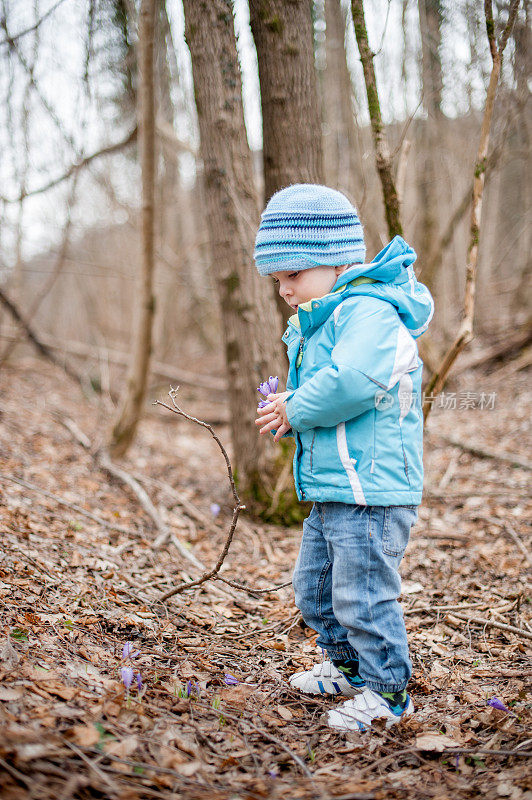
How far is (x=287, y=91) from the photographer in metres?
3.74

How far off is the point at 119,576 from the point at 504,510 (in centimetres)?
286

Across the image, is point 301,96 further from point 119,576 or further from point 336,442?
point 119,576

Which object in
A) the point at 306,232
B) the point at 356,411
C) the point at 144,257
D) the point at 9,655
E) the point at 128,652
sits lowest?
the point at 128,652

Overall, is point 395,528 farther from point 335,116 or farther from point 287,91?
point 335,116

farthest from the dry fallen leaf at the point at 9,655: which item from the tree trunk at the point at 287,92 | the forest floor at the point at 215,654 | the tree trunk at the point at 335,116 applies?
the tree trunk at the point at 335,116

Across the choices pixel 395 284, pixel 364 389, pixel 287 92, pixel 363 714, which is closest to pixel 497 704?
pixel 363 714

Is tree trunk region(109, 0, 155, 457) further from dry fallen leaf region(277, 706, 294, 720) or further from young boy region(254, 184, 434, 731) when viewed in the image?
dry fallen leaf region(277, 706, 294, 720)

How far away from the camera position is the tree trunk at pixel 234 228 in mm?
3666

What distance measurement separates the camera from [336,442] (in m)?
2.07

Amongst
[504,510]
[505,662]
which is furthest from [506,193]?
[505,662]

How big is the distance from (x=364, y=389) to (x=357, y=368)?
0.07 m

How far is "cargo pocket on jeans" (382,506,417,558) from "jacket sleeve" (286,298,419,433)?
1.24 feet

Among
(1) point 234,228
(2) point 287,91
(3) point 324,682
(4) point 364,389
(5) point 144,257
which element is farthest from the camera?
(5) point 144,257

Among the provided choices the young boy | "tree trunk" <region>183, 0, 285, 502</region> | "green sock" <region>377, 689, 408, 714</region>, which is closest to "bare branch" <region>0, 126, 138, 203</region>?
"tree trunk" <region>183, 0, 285, 502</region>
